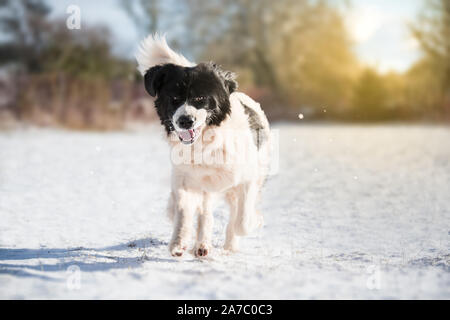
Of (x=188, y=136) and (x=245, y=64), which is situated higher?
(x=245, y=64)

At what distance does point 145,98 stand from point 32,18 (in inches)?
376

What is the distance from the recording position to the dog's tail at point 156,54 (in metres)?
4.12

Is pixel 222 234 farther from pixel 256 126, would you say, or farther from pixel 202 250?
pixel 256 126

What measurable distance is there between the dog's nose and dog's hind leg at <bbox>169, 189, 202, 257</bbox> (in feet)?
2.12

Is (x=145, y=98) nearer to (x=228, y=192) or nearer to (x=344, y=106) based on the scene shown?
(x=228, y=192)

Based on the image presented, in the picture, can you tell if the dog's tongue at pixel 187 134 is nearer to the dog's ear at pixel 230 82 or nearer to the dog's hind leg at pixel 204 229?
the dog's ear at pixel 230 82

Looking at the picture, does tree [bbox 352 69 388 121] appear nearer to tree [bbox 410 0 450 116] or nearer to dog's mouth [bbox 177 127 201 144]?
tree [bbox 410 0 450 116]

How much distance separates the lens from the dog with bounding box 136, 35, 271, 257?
368 cm

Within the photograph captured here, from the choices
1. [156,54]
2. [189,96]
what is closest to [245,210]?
[189,96]

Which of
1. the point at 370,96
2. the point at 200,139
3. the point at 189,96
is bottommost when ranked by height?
the point at 200,139

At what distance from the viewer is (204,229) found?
4.13 m

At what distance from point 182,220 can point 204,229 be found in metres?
0.41

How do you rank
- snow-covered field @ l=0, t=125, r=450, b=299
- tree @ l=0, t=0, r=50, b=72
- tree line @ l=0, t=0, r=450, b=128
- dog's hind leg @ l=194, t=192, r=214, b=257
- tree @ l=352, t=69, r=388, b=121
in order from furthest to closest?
tree @ l=352, t=69, r=388, b=121 < tree @ l=0, t=0, r=50, b=72 < tree line @ l=0, t=0, r=450, b=128 < dog's hind leg @ l=194, t=192, r=214, b=257 < snow-covered field @ l=0, t=125, r=450, b=299

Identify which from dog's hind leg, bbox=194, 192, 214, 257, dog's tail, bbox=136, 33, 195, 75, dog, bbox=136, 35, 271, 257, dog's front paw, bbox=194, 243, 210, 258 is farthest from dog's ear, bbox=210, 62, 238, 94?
dog's front paw, bbox=194, 243, 210, 258
